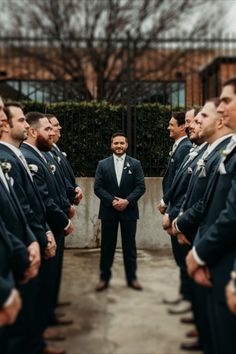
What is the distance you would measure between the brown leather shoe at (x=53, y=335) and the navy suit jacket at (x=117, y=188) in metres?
1.91

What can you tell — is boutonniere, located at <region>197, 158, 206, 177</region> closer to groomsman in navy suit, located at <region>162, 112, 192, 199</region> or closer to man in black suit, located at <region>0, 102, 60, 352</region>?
man in black suit, located at <region>0, 102, 60, 352</region>

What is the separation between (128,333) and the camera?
2.40m

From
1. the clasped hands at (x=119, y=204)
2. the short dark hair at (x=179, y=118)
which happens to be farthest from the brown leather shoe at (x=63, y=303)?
the short dark hair at (x=179, y=118)

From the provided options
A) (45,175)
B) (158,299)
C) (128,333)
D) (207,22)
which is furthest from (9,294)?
(207,22)

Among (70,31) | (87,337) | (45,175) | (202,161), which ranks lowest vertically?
(87,337)

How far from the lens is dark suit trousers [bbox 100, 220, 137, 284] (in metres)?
3.11

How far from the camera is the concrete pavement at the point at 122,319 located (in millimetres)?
2326

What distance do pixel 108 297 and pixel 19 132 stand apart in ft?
4.00

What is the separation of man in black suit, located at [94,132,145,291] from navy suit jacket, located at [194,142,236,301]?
1112mm

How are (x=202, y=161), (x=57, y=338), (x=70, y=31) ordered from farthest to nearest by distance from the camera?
(x=70, y=31)
(x=202, y=161)
(x=57, y=338)

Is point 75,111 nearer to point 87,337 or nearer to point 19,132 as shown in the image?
point 19,132

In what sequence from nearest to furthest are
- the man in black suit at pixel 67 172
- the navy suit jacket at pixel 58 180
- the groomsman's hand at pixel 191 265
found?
1. the groomsman's hand at pixel 191 265
2. the navy suit jacket at pixel 58 180
3. the man in black suit at pixel 67 172

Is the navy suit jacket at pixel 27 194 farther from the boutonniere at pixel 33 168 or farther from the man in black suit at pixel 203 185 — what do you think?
the man in black suit at pixel 203 185

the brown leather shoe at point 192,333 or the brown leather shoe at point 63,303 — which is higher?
the brown leather shoe at point 192,333
